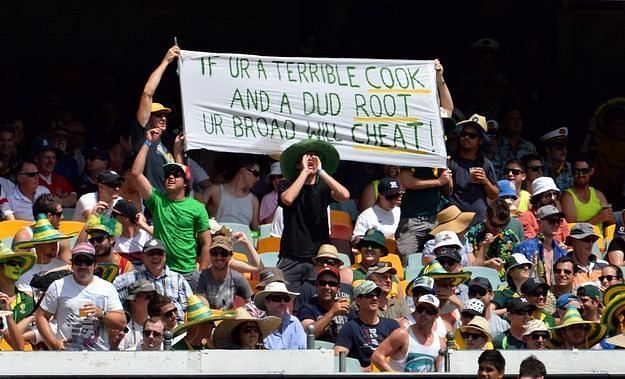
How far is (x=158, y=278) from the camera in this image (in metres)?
17.0

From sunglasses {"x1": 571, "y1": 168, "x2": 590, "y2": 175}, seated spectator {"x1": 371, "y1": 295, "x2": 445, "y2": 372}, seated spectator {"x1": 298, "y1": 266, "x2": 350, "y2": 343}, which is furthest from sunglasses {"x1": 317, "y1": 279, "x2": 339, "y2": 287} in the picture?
sunglasses {"x1": 571, "y1": 168, "x2": 590, "y2": 175}

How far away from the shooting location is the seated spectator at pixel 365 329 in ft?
53.3

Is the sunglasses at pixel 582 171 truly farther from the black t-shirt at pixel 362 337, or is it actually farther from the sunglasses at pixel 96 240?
the sunglasses at pixel 96 240

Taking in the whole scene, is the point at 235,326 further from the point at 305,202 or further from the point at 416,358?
the point at 305,202

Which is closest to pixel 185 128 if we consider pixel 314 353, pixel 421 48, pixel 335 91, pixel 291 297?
pixel 335 91

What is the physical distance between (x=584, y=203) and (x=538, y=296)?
11.3 feet

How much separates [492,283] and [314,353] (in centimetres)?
338

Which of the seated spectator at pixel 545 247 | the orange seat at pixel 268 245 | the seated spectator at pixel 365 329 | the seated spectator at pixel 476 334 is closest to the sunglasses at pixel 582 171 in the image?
the seated spectator at pixel 545 247

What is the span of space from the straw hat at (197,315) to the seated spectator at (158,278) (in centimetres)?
56

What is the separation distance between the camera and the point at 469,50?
76.2 ft

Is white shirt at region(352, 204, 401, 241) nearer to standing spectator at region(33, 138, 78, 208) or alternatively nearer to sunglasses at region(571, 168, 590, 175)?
sunglasses at region(571, 168, 590, 175)

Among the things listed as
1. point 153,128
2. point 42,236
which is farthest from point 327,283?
point 153,128

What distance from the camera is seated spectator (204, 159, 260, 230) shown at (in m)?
19.4

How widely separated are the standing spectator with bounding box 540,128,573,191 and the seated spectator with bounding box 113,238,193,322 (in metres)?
5.42
